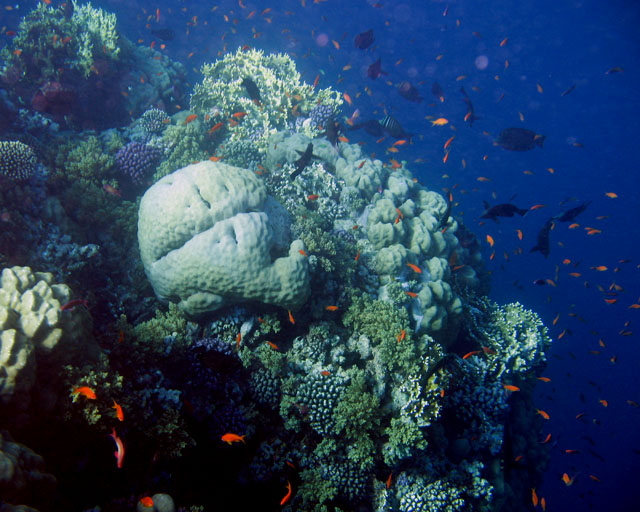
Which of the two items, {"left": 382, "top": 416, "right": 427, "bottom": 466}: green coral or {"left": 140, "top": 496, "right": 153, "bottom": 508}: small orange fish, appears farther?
{"left": 382, "top": 416, "right": 427, "bottom": 466}: green coral

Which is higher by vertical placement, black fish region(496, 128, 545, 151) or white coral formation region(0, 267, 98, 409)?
white coral formation region(0, 267, 98, 409)

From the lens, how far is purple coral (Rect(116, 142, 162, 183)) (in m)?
7.15

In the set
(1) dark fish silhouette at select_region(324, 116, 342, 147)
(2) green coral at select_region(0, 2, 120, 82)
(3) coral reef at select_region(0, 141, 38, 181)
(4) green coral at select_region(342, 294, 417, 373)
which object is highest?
(2) green coral at select_region(0, 2, 120, 82)

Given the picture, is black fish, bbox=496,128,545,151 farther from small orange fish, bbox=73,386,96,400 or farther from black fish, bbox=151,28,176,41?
black fish, bbox=151,28,176,41

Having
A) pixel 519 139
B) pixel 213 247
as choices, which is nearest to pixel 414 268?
pixel 213 247

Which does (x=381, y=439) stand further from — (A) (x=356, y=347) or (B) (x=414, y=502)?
(A) (x=356, y=347)

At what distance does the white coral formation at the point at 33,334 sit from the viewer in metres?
2.83

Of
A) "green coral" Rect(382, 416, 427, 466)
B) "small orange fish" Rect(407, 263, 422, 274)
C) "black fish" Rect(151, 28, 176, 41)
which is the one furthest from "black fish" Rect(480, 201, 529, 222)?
"black fish" Rect(151, 28, 176, 41)

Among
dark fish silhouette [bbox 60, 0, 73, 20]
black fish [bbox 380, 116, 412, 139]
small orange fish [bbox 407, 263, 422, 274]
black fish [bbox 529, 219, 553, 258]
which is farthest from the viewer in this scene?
dark fish silhouette [bbox 60, 0, 73, 20]

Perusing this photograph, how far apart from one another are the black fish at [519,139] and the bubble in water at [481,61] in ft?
218

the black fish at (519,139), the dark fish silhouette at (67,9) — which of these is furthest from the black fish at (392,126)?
the dark fish silhouette at (67,9)

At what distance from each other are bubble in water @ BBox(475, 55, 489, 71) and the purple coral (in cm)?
7289

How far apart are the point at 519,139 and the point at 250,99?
8438mm

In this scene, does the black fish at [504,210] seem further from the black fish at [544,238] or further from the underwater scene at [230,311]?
the black fish at [544,238]
